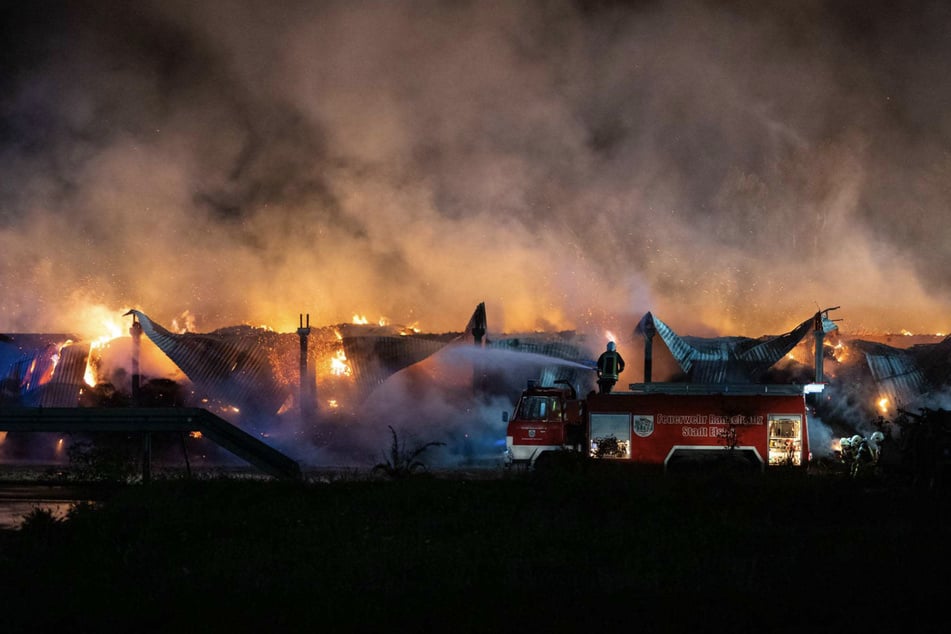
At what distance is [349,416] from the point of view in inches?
1140

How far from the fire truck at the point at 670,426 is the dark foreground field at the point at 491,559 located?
400 centimetres

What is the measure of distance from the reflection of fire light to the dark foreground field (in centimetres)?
1444

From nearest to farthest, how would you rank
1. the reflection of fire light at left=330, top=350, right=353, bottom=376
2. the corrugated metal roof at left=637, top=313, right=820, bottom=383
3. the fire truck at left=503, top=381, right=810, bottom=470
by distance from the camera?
the fire truck at left=503, top=381, right=810, bottom=470
the reflection of fire light at left=330, top=350, right=353, bottom=376
the corrugated metal roof at left=637, top=313, right=820, bottom=383

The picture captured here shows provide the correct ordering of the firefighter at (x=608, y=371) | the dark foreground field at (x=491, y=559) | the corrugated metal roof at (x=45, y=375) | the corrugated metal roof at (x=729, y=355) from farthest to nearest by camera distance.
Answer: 1. the corrugated metal roof at (x=45, y=375)
2. the corrugated metal roof at (x=729, y=355)
3. the firefighter at (x=608, y=371)
4. the dark foreground field at (x=491, y=559)

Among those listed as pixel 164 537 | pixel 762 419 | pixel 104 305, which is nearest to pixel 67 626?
pixel 164 537

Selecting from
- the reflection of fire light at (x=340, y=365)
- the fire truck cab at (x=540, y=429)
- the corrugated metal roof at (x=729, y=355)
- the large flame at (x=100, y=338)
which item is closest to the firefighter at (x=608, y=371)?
the fire truck cab at (x=540, y=429)

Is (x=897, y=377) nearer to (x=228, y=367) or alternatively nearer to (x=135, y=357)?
(x=228, y=367)

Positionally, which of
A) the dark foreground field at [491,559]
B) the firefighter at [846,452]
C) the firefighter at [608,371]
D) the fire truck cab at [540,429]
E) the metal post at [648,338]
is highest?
the metal post at [648,338]

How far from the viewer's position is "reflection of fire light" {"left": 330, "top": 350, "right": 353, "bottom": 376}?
97.2 feet

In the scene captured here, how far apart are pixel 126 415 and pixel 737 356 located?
65.1 ft

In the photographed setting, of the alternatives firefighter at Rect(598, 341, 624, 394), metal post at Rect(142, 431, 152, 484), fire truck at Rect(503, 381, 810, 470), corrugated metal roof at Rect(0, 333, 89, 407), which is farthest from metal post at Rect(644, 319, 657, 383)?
corrugated metal roof at Rect(0, 333, 89, 407)

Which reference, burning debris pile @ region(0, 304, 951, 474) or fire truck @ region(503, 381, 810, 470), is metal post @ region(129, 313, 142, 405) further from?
fire truck @ region(503, 381, 810, 470)

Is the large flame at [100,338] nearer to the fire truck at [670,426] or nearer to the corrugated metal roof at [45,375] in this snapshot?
the corrugated metal roof at [45,375]

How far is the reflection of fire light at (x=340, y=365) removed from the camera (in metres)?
29.6
